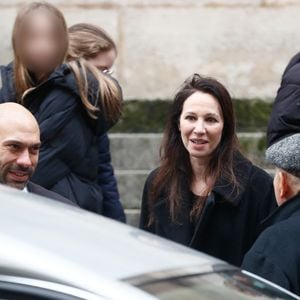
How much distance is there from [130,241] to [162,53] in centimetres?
535

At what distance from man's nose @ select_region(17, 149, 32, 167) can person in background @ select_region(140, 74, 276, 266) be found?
88 centimetres

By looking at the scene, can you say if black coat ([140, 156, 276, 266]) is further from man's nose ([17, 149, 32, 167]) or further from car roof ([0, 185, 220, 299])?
car roof ([0, 185, 220, 299])

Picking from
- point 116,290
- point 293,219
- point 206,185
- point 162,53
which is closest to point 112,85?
point 206,185

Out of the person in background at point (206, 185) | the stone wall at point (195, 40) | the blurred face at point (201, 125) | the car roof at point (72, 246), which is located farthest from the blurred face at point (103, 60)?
the car roof at point (72, 246)

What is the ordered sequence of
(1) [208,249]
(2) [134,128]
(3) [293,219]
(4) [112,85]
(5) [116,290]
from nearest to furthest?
(5) [116,290] → (3) [293,219] → (1) [208,249] → (4) [112,85] → (2) [134,128]

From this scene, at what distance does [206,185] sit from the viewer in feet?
19.6

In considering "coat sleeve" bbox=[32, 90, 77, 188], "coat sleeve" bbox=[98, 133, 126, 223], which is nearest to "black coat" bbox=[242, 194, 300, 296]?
"coat sleeve" bbox=[32, 90, 77, 188]

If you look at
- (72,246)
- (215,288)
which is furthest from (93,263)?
(215,288)

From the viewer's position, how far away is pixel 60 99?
6.21m

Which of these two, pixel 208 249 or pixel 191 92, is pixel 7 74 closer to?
pixel 191 92

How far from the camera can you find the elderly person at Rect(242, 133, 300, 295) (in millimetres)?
4418

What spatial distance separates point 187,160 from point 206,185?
0.21 meters

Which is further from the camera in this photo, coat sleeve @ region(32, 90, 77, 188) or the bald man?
coat sleeve @ region(32, 90, 77, 188)

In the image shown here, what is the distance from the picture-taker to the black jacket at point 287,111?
5.97m
